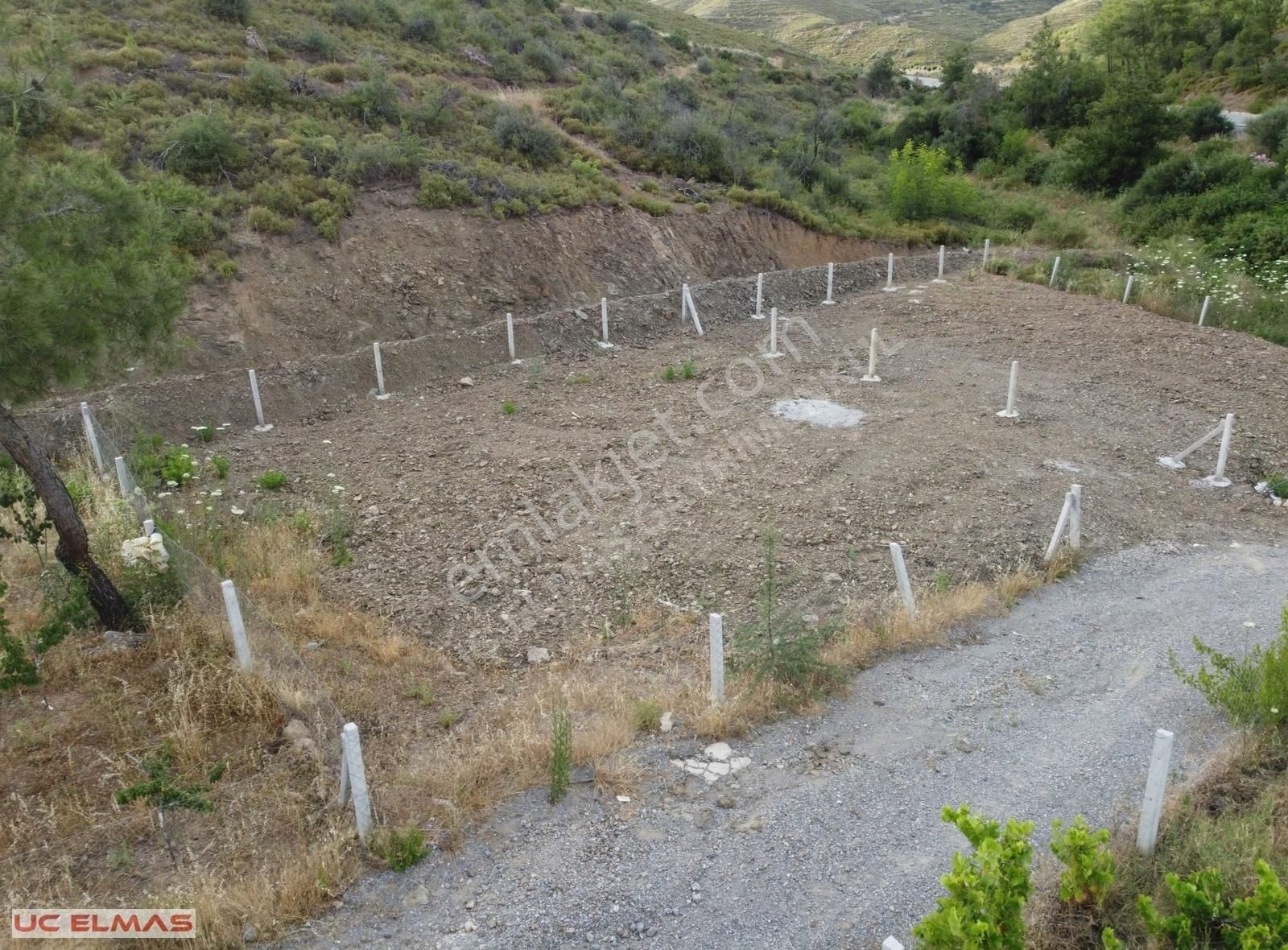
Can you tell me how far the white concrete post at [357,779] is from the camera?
14.8 ft

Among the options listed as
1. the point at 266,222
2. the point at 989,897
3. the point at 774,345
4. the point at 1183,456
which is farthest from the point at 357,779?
the point at 266,222

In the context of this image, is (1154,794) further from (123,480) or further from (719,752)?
(123,480)

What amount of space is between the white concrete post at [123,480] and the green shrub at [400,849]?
18.8ft

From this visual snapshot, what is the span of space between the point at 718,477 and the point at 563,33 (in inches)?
1089

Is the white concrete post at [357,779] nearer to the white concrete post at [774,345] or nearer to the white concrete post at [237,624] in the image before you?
the white concrete post at [237,624]

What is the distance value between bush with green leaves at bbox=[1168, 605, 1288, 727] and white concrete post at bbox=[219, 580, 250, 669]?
6110 millimetres

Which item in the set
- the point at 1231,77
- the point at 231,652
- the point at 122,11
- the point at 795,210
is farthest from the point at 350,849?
the point at 1231,77

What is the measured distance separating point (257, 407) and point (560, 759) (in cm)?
895

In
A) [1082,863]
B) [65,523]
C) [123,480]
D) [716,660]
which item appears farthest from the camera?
[123,480]

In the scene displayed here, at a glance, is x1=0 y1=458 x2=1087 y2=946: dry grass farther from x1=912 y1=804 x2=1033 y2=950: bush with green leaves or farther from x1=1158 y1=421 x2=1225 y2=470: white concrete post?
x1=1158 y1=421 x2=1225 y2=470: white concrete post

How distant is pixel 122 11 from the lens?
21500 mm

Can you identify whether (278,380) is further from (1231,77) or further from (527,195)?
(1231,77)

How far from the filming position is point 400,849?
14.8 feet

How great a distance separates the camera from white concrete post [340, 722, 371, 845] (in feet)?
14.8
